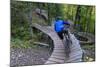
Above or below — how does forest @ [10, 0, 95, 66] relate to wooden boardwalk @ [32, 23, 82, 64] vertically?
above

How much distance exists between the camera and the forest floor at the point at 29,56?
2.48 m

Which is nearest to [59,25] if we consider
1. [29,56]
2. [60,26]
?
[60,26]

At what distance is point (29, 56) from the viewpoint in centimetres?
256

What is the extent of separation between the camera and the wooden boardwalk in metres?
2.66

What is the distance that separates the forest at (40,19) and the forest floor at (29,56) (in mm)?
60

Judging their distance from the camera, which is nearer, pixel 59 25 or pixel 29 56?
pixel 29 56

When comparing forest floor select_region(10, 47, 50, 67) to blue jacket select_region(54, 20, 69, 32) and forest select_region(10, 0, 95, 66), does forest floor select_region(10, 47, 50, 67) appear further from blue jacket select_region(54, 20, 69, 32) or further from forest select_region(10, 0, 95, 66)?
blue jacket select_region(54, 20, 69, 32)

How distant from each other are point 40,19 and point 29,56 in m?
0.49

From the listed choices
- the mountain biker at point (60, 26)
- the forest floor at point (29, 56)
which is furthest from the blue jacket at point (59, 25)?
the forest floor at point (29, 56)

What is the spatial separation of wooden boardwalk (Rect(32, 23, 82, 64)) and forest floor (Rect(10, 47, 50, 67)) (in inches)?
3.7

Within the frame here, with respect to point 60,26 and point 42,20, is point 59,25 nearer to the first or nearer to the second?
point 60,26

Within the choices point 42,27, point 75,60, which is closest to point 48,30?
point 42,27

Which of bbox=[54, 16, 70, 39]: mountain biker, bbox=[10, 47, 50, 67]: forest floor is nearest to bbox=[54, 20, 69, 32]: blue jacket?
bbox=[54, 16, 70, 39]: mountain biker
